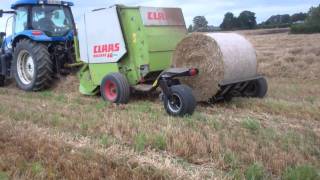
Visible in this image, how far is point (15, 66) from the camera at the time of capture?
10.5 metres

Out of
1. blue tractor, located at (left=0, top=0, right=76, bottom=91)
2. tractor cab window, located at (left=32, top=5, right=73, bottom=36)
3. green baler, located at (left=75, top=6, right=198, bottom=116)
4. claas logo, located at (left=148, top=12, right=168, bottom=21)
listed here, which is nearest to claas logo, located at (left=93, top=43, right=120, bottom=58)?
green baler, located at (left=75, top=6, right=198, bottom=116)

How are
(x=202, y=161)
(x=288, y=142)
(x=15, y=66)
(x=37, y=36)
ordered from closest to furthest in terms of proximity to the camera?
(x=202, y=161)
(x=288, y=142)
(x=37, y=36)
(x=15, y=66)

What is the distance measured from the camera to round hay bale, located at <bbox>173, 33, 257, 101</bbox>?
293 inches

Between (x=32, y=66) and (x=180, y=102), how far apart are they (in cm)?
426

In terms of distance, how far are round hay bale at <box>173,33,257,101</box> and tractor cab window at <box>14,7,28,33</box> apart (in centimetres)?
380

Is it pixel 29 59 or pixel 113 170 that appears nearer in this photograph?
pixel 113 170

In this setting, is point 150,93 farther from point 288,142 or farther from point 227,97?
point 288,142

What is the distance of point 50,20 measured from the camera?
10.3 metres

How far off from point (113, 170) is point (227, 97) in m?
4.16

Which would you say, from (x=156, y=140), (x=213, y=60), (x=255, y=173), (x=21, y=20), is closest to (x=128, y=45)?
(x=213, y=60)

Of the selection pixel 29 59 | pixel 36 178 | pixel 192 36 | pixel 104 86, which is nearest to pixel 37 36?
pixel 29 59

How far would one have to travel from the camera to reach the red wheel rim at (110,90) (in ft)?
28.0

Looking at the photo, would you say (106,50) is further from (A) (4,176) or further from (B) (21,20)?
(A) (4,176)

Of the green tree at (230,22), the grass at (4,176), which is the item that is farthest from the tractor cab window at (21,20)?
the green tree at (230,22)
